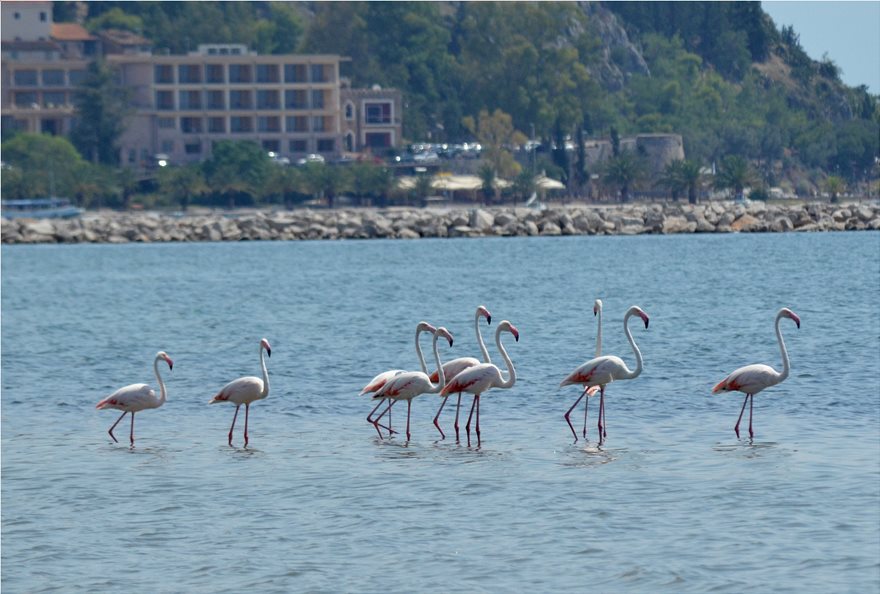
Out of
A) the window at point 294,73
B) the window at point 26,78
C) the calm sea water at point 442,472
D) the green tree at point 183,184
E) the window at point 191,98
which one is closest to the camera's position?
the calm sea water at point 442,472

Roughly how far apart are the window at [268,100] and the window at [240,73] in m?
1.57

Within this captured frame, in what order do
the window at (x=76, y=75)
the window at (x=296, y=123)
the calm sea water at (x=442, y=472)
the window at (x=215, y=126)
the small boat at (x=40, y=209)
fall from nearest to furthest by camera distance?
1. the calm sea water at (x=442, y=472)
2. the small boat at (x=40, y=209)
3. the window at (x=215, y=126)
4. the window at (x=296, y=123)
5. the window at (x=76, y=75)

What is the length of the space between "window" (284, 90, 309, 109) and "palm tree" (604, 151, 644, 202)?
26200mm

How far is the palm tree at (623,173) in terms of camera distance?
417 ft

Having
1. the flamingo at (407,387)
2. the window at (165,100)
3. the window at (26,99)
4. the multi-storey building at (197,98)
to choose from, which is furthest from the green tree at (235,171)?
the flamingo at (407,387)

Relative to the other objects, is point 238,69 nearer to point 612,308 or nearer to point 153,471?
point 612,308

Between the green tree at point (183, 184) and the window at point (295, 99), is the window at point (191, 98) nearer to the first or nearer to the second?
the window at point (295, 99)

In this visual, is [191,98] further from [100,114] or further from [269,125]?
[100,114]

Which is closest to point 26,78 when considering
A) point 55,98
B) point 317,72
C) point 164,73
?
point 55,98

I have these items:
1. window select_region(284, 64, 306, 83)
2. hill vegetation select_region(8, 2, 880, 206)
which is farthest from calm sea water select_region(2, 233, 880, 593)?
hill vegetation select_region(8, 2, 880, 206)

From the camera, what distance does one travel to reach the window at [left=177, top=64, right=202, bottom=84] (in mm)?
136375

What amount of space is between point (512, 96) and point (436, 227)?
66.7 metres

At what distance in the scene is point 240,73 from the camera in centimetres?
13688

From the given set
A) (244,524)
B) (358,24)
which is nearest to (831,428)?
(244,524)
